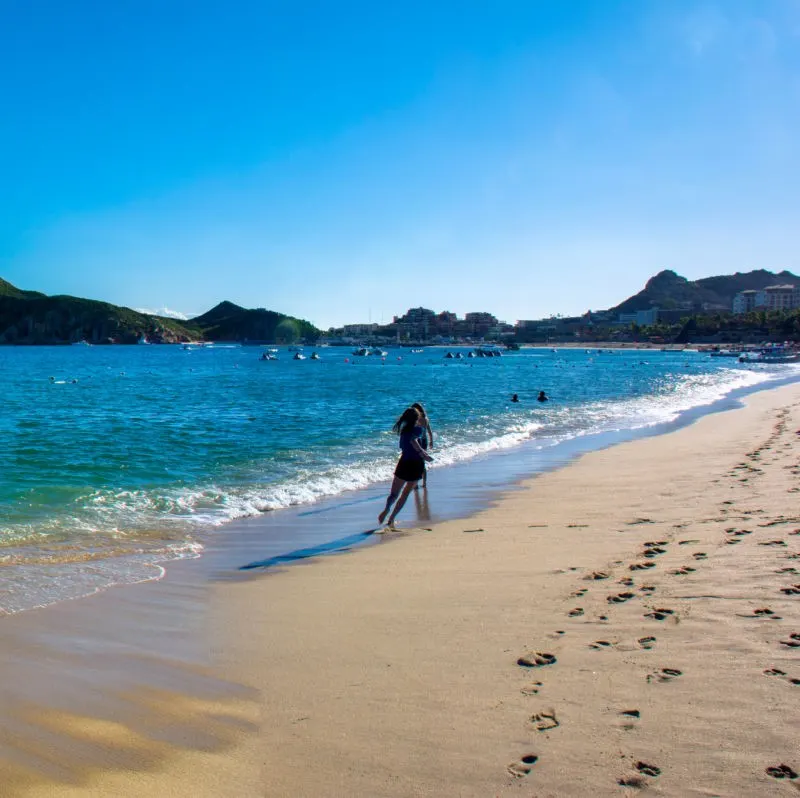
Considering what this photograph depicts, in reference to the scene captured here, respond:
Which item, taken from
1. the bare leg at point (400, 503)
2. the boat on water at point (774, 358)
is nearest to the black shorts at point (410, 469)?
the bare leg at point (400, 503)

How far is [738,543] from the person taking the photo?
7.93m

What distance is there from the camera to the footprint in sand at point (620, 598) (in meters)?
6.21

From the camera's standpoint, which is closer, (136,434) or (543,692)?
(543,692)

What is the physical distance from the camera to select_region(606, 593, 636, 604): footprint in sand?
621 centimetres

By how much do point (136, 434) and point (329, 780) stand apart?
21.0 meters

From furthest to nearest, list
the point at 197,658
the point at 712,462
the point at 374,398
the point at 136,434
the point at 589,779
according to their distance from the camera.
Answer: the point at 374,398
the point at 136,434
the point at 712,462
the point at 197,658
the point at 589,779

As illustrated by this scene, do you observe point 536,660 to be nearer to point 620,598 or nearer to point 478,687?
point 478,687

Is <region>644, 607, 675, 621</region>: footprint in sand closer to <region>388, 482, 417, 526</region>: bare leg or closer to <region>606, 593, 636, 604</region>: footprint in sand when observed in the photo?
<region>606, 593, 636, 604</region>: footprint in sand

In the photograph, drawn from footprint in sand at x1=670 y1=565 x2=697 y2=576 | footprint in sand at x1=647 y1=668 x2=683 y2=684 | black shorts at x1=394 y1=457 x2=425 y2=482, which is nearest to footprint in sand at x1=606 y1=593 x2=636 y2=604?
footprint in sand at x1=670 y1=565 x2=697 y2=576

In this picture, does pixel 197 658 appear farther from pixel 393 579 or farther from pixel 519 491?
pixel 519 491

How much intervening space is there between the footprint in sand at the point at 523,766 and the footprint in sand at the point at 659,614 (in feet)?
7.68

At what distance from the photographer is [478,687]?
4652 mm

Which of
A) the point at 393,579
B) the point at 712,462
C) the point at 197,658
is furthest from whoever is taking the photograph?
the point at 712,462

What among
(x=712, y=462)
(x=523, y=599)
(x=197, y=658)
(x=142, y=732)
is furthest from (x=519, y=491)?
(x=142, y=732)
